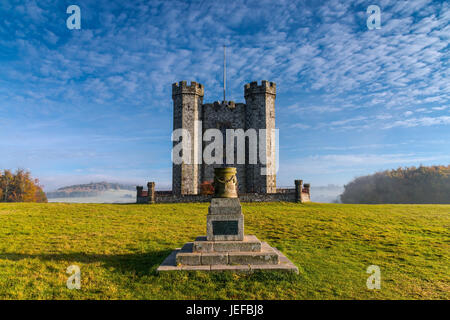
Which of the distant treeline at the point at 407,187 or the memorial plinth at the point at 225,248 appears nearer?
the memorial plinth at the point at 225,248

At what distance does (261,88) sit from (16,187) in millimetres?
41591

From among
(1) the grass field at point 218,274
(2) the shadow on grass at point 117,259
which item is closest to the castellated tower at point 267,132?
(1) the grass field at point 218,274

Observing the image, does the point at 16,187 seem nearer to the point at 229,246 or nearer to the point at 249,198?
the point at 249,198

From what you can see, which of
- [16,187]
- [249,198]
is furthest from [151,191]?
[16,187]

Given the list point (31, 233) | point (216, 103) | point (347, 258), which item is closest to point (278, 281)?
point (347, 258)

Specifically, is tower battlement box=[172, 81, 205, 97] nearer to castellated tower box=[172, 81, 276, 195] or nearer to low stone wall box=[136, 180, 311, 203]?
castellated tower box=[172, 81, 276, 195]

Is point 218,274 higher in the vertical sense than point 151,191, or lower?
lower

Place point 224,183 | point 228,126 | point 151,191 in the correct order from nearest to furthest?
point 224,183, point 151,191, point 228,126

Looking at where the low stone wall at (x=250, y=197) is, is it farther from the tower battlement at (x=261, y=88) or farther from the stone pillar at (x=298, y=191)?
the tower battlement at (x=261, y=88)

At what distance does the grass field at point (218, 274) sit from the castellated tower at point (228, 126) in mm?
14246

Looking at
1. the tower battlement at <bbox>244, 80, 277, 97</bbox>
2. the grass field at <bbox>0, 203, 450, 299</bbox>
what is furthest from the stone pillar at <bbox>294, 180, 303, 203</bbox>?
the tower battlement at <bbox>244, 80, 277, 97</bbox>

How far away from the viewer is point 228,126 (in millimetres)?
33031

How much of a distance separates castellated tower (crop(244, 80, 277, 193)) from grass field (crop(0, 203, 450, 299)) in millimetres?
→ 14367

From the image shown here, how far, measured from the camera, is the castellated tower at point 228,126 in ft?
100
